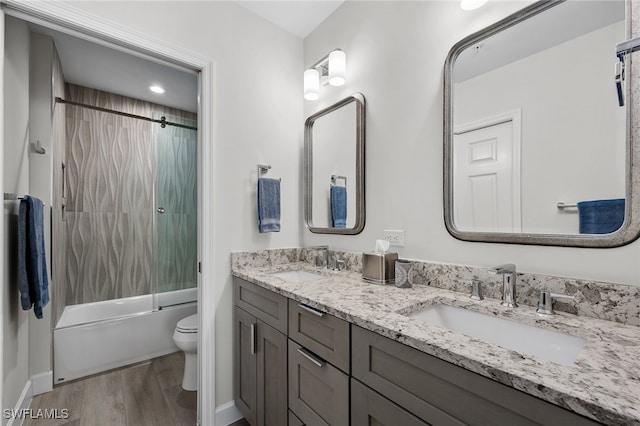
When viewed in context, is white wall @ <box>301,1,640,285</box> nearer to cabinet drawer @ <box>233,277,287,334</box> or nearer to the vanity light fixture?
the vanity light fixture

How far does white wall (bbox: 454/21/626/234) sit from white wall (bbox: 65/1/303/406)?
4.47 feet

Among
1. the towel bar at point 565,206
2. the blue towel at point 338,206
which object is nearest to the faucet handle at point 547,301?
the towel bar at point 565,206

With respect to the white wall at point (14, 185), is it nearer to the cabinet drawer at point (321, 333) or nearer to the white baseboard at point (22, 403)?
the white baseboard at point (22, 403)

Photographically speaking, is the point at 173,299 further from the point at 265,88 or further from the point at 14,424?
the point at 265,88

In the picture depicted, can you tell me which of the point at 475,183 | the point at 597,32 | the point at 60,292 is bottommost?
the point at 60,292

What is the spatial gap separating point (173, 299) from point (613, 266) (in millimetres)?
3139

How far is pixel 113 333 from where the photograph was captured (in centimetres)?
241

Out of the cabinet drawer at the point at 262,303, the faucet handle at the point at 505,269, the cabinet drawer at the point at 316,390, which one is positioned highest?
the faucet handle at the point at 505,269

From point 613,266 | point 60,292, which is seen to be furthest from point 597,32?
point 60,292

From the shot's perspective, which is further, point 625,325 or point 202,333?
point 202,333

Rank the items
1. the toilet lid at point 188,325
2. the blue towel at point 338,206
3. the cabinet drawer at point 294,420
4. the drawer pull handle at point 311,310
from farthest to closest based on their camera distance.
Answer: the toilet lid at point 188,325 < the blue towel at point 338,206 < the cabinet drawer at point 294,420 < the drawer pull handle at point 311,310

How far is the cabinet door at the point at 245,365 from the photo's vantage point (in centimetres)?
156

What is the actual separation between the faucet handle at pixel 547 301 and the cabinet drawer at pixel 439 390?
1.57 feet

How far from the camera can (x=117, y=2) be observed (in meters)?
1.47
